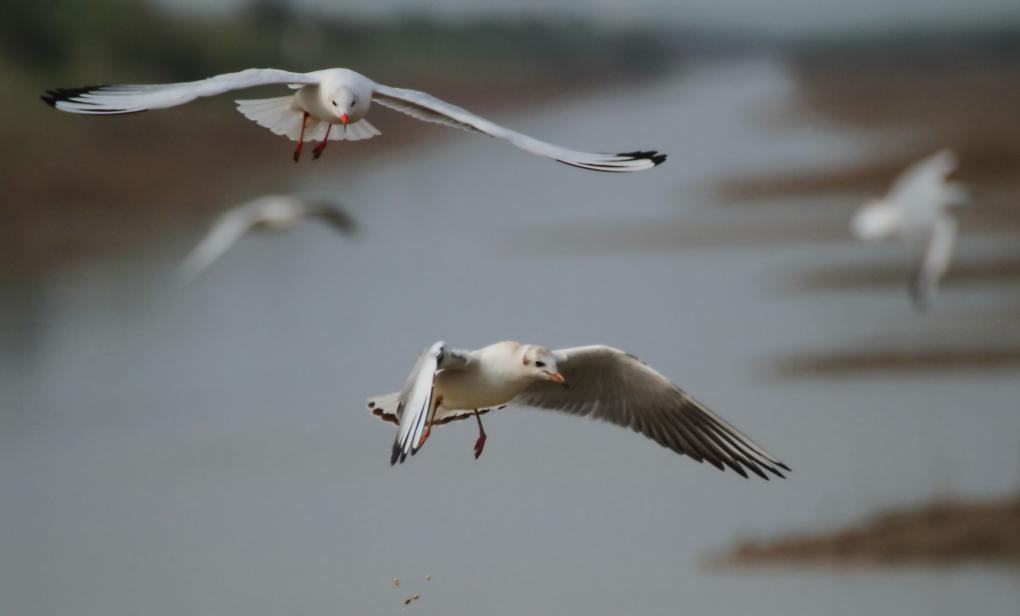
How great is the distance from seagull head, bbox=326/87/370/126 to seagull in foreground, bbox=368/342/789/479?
588mm

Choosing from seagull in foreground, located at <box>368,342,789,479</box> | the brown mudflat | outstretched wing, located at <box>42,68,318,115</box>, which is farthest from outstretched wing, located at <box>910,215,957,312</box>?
outstretched wing, located at <box>42,68,318,115</box>

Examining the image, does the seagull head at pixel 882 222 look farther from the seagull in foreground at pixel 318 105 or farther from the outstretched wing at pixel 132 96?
the outstretched wing at pixel 132 96

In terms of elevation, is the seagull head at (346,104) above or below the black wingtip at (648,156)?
above

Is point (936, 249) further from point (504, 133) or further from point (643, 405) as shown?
point (504, 133)

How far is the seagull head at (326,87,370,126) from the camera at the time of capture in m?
4.09

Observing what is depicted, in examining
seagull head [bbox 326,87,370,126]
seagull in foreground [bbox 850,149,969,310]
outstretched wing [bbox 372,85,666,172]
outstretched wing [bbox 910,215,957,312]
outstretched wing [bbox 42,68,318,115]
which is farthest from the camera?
outstretched wing [bbox 910,215,957,312]

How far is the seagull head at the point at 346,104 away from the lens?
4.09 m

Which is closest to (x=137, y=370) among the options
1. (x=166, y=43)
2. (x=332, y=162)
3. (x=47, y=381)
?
(x=47, y=381)

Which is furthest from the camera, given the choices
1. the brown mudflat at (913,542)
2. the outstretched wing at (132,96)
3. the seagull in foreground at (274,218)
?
the seagull in foreground at (274,218)

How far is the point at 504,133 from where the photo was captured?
407 centimetres

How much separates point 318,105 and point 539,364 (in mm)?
817

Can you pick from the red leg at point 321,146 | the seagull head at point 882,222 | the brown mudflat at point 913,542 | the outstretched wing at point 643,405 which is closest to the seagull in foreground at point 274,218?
the brown mudflat at point 913,542

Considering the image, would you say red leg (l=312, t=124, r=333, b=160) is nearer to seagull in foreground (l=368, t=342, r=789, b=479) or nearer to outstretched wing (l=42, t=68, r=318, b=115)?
outstretched wing (l=42, t=68, r=318, b=115)

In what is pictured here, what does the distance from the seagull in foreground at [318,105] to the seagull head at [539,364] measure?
1.74 ft
